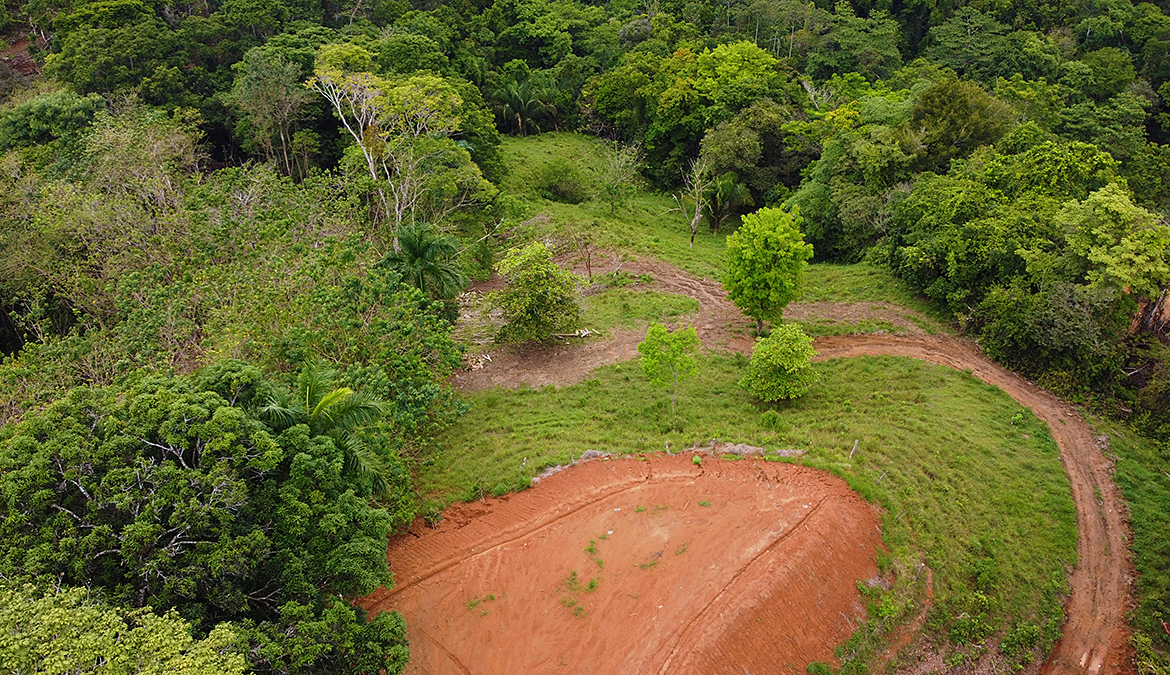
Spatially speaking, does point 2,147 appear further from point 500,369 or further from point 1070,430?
point 1070,430

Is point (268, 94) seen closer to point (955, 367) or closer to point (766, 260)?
point (766, 260)

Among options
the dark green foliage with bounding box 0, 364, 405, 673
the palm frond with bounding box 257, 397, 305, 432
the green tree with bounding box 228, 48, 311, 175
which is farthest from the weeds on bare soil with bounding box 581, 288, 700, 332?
the green tree with bounding box 228, 48, 311, 175

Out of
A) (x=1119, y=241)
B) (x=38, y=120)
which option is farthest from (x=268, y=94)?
(x=1119, y=241)

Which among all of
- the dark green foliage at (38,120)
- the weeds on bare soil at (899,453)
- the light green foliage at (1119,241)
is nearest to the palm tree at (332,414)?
the weeds on bare soil at (899,453)

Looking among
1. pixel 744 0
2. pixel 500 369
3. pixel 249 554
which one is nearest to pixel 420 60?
pixel 500 369

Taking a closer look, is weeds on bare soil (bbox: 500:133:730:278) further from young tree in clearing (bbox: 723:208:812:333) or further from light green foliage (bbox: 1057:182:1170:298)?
light green foliage (bbox: 1057:182:1170:298)

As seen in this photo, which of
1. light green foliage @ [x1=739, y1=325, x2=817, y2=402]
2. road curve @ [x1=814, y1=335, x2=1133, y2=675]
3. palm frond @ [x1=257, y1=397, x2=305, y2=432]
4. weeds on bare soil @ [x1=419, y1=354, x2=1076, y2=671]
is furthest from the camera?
light green foliage @ [x1=739, y1=325, x2=817, y2=402]

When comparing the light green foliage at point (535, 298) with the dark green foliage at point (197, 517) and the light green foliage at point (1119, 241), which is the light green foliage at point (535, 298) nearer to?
the dark green foliage at point (197, 517)
